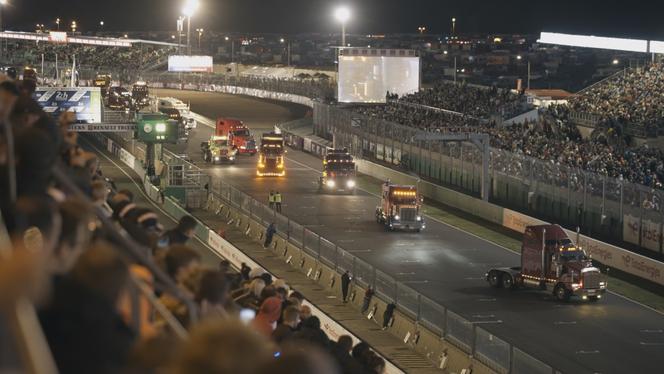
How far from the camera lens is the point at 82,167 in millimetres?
11562

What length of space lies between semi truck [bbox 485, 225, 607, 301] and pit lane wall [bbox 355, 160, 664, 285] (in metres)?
2.96

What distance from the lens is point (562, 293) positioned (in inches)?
1405

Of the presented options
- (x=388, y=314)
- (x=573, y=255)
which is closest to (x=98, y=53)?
(x=573, y=255)

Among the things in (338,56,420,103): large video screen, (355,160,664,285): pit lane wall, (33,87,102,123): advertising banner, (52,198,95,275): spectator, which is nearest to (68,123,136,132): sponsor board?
(33,87,102,123): advertising banner

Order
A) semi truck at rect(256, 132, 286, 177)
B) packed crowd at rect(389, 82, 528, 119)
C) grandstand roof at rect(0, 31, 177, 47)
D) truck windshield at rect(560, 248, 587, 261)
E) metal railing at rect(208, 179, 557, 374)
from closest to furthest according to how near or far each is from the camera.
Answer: metal railing at rect(208, 179, 557, 374), truck windshield at rect(560, 248, 587, 261), semi truck at rect(256, 132, 286, 177), packed crowd at rect(389, 82, 528, 119), grandstand roof at rect(0, 31, 177, 47)

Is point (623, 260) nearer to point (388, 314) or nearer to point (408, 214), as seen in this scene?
point (408, 214)

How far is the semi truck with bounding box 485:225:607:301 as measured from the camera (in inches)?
1391

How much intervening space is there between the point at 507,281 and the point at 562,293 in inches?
84.7

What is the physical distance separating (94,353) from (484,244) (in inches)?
1631

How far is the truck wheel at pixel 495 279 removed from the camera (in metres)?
37.7

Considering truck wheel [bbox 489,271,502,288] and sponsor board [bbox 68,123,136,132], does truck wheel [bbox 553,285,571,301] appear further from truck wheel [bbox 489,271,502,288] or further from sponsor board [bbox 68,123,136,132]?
sponsor board [bbox 68,123,136,132]

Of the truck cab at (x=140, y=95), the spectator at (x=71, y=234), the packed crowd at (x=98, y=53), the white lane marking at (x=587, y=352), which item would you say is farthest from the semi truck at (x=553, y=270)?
the packed crowd at (x=98, y=53)

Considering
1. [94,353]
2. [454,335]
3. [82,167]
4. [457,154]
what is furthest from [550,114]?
[94,353]

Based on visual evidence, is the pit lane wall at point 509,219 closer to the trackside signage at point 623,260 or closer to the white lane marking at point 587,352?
the trackside signage at point 623,260
